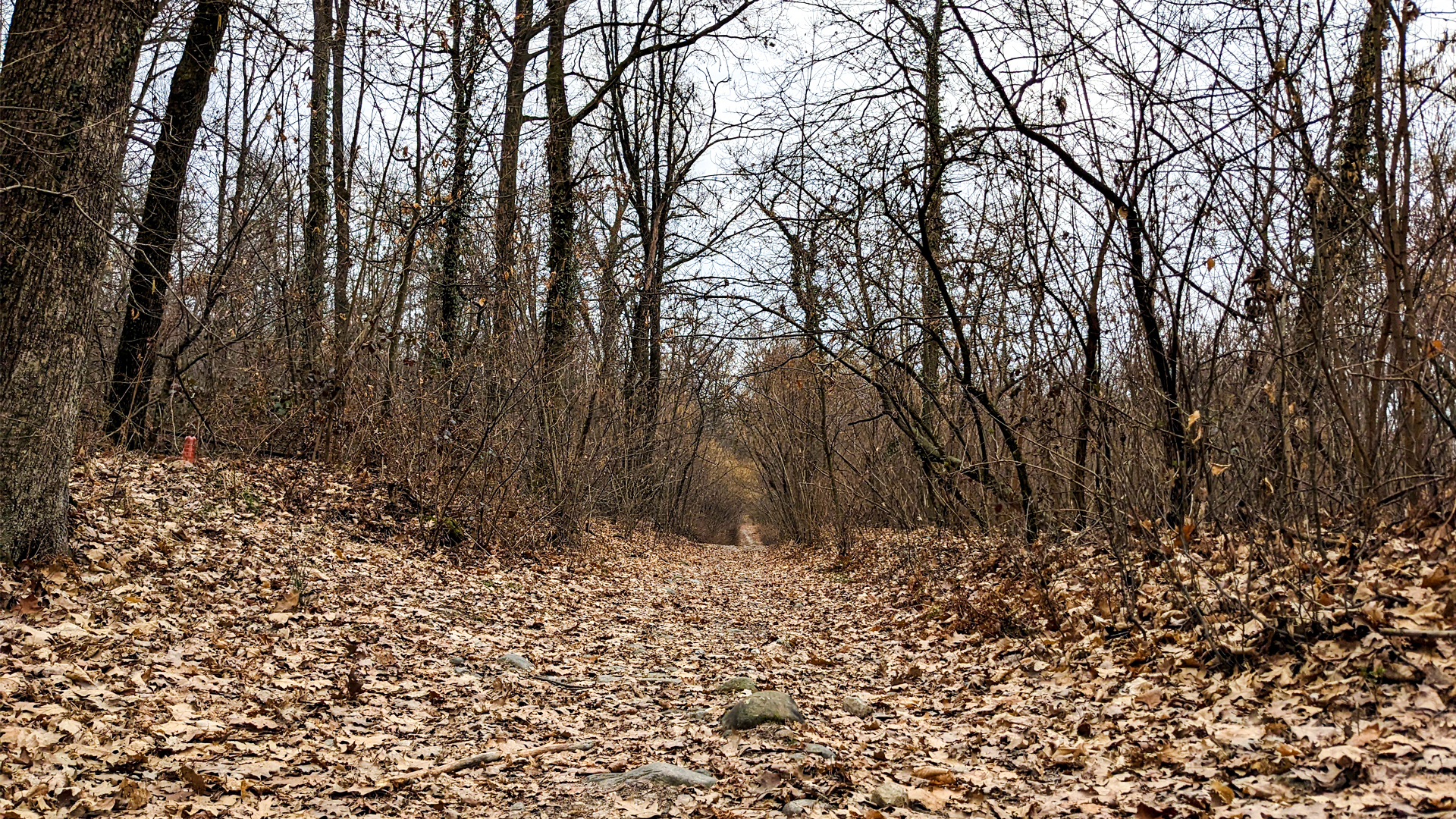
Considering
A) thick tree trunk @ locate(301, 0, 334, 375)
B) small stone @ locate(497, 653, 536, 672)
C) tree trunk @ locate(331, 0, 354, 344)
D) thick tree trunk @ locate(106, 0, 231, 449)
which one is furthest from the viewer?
thick tree trunk @ locate(301, 0, 334, 375)

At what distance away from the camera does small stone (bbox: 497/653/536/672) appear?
6.45m

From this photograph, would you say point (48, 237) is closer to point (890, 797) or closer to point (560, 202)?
→ point (890, 797)

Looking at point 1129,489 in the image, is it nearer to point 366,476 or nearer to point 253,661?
point 253,661

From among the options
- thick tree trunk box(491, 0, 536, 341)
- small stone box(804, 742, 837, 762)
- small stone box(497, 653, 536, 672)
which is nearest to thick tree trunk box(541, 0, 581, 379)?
thick tree trunk box(491, 0, 536, 341)

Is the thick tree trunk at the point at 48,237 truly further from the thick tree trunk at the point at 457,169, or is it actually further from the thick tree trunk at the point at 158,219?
the thick tree trunk at the point at 457,169

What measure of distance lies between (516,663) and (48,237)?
13.7 feet

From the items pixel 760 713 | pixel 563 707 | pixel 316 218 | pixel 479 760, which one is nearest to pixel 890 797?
pixel 760 713

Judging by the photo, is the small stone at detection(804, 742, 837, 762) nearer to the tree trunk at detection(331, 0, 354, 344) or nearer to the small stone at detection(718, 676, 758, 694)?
the small stone at detection(718, 676, 758, 694)

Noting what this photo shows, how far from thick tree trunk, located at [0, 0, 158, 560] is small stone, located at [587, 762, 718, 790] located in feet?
13.6

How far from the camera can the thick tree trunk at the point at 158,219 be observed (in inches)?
363

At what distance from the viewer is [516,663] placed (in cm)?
652

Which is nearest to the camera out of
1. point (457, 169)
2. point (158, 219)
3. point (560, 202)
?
point (158, 219)

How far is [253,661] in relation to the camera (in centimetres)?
541

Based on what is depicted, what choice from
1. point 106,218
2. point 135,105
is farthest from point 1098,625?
point 135,105
